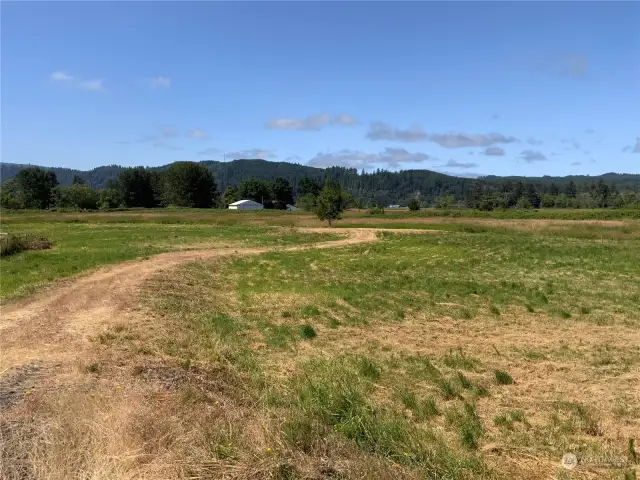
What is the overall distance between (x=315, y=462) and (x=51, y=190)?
169 m

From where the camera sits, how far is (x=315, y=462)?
4.45 metres

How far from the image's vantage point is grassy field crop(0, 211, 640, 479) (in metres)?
4.62

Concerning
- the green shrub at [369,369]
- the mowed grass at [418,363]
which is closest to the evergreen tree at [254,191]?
the mowed grass at [418,363]

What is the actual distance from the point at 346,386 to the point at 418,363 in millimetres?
2378

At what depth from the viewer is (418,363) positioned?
371 inches

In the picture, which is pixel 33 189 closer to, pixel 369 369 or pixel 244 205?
pixel 244 205

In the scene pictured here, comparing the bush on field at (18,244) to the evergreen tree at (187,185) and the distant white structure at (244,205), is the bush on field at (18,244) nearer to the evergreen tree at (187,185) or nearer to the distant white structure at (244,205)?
the distant white structure at (244,205)

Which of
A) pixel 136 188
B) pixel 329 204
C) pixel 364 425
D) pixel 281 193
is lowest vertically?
pixel 364 425

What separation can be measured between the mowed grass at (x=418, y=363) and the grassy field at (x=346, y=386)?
39 mm

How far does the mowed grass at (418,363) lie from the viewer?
526 cm

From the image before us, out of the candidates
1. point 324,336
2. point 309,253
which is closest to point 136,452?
point 324,336

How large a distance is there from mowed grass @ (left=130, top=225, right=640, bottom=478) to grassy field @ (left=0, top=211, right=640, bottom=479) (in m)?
0.04

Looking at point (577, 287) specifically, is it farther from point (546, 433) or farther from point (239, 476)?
point (239, 476)

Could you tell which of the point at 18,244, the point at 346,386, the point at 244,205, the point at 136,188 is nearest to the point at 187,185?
the point at 244,205
